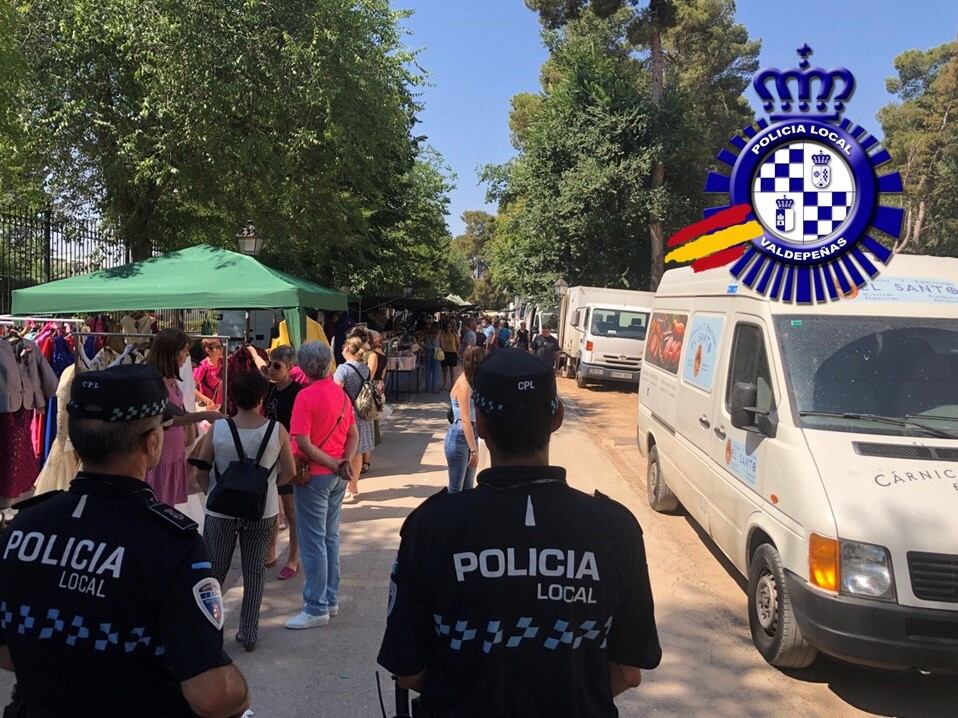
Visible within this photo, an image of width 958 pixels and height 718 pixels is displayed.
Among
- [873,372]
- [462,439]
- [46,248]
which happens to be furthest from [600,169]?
[873,372]

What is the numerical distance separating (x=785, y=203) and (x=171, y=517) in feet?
22.0

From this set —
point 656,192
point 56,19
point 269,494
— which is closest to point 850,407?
point 269,494

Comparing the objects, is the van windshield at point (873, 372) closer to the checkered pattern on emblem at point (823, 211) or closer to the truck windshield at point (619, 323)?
the checkered pattern on emblem at point (823, 211)

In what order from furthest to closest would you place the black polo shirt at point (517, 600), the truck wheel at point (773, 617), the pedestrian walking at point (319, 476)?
1. the pedestrian walking at point (319, 476)
2. the truck wheel at point (773, 617)
3. the black polo shirt at point (517, 600)

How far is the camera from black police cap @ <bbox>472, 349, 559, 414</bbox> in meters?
1.80

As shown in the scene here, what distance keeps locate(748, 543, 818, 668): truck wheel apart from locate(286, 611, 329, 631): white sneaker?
278 centimetres

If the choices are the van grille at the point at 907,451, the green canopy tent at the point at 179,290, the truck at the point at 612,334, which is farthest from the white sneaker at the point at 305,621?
the truck at the point at 612,334

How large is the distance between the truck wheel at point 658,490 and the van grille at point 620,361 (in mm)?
12275

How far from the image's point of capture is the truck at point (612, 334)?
20.5m

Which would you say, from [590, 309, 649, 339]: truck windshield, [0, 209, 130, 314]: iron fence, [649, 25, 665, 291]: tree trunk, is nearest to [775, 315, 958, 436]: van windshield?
[0, 209, 130, 314]: iron fence

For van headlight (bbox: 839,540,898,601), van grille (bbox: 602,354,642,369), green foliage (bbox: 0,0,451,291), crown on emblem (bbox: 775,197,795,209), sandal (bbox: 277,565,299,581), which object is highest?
green foliage (bbox: 0,0,451,291)

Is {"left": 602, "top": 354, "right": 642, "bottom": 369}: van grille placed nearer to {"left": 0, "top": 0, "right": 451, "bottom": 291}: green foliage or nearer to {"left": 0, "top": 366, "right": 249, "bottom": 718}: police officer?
{"left": 0, "top": 0, "right": 451, "bottom": 291}: green foliage

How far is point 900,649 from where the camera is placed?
144 inches

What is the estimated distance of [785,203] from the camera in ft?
23.2
